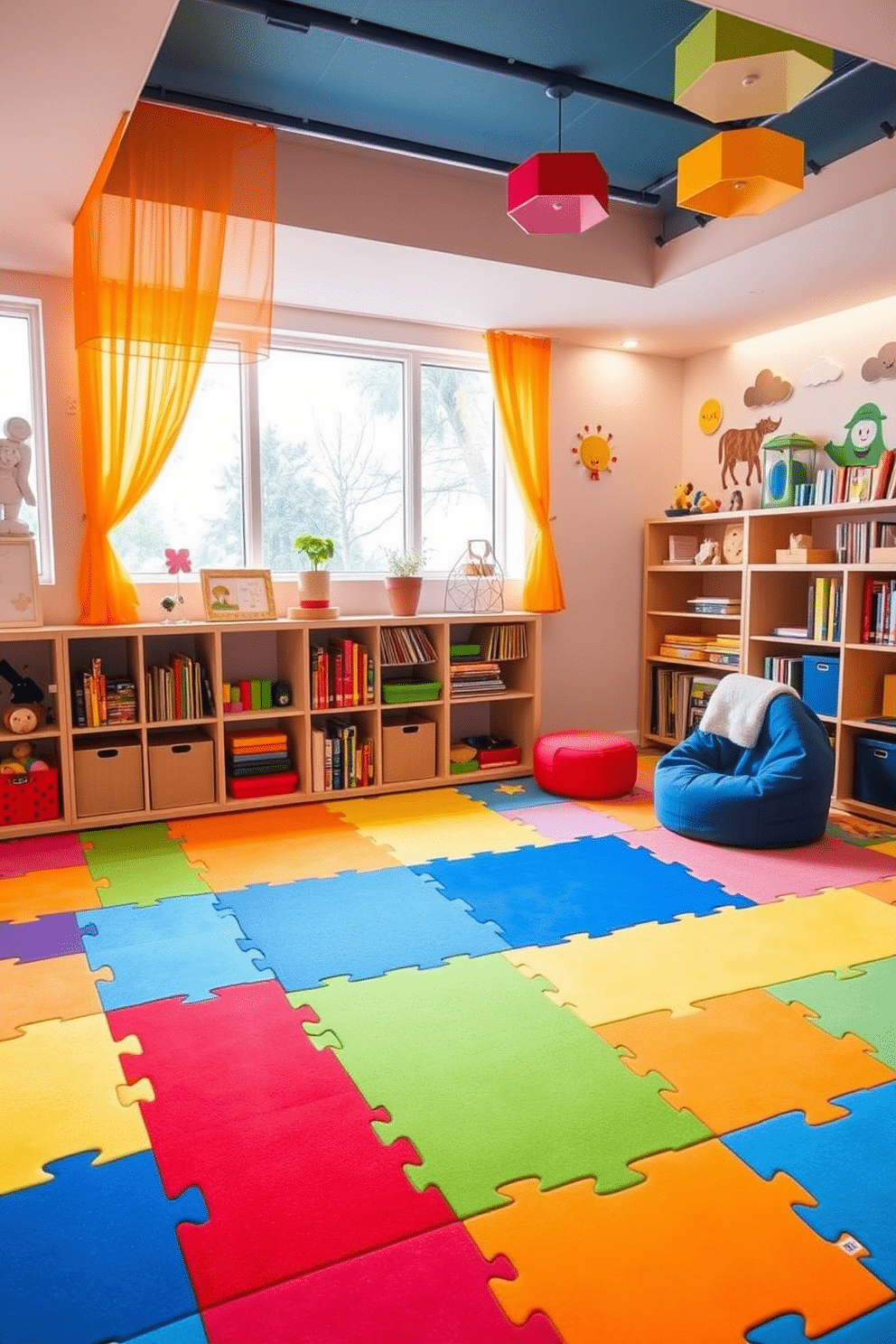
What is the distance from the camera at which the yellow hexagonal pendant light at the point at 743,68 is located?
7.68 feet

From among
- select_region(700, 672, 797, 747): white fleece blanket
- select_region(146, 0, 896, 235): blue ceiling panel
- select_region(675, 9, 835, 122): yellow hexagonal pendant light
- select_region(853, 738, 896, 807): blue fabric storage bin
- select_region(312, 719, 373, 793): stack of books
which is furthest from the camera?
select_region(312, 719, 373, 793): stack of books

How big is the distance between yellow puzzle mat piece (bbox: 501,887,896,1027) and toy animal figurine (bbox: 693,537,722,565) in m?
2.65

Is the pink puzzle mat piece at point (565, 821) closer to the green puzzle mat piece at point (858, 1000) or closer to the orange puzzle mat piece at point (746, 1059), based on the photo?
the green puzzle mat piece at point (858, 1000)

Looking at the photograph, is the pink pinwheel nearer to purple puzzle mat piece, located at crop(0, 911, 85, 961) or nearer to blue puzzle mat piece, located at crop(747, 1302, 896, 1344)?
purple puzzle mat piece, located at crop(0, 911, 85, 961)

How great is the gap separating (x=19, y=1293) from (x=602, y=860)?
2607mm

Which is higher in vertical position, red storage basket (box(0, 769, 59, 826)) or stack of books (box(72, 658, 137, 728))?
stack of books (box(72, 658, 137, 728))

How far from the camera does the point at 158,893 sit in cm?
346

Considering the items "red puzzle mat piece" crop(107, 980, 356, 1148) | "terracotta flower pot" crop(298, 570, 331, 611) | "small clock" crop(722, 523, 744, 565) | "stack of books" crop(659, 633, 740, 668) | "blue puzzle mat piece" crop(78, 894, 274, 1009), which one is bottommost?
"red puzzle mat piece" crop(107, 980, 356, 1148)

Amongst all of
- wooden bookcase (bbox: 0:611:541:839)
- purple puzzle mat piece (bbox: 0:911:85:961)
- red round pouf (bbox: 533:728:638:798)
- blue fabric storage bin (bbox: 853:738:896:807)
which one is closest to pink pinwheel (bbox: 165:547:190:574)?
wooden bookcase (bbox: 0:611:541:839)

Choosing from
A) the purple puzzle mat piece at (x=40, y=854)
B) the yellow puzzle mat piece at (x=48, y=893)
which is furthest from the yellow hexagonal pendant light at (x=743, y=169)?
the purple puzzle mat piece at (x=40, y=854)

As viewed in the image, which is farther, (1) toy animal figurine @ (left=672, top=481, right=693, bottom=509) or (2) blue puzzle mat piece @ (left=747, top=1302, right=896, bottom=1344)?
(1) toy animal figurine @ (left=672, top=481, right=693, bottom=509)

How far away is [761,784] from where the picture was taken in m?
3.94

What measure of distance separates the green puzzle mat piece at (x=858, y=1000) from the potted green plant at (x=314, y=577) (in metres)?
2.90

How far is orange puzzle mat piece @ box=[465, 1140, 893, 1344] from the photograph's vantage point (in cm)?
155
